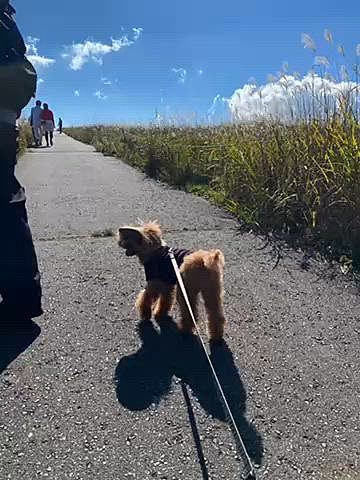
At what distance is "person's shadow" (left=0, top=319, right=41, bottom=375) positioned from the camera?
2.95m

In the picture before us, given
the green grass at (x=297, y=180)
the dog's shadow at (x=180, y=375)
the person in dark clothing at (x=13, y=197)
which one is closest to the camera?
the dog's shadow at (x=180, y=375)

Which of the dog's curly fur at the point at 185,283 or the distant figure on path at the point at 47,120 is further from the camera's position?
the distant figure on path at the point at 47,120

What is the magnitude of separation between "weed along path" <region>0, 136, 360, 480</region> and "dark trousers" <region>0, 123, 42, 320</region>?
26 cm

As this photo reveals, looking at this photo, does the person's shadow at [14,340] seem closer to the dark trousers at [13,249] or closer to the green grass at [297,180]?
the dark trousers at [13,249]

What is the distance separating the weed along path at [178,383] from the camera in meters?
2.12

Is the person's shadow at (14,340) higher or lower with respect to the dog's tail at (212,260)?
lower

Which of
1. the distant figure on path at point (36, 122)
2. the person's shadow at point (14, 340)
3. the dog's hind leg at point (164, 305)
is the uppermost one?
the distant figure on path at point (36, 122)

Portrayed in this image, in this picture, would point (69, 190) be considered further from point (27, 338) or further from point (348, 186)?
point (27, 338)

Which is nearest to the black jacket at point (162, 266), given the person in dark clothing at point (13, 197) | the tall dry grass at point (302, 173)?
the person in dark clothing at point (13, 197)

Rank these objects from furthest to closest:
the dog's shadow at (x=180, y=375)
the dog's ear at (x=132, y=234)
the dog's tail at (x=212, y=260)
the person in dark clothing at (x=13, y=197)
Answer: the dog's ear at (x=132, y=234)
the dog's tail at (x=212, y=260)
the person in dark clothing at (x=13, y=197)
the dog's shadow at (x=180, y=375)

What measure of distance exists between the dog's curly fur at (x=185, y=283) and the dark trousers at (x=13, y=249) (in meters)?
0.60

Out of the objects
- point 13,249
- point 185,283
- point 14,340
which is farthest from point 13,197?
point 185,283

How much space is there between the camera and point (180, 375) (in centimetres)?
281

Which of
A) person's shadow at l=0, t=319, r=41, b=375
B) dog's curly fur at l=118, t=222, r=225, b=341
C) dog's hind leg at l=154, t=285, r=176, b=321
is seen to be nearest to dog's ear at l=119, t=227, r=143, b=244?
dog's curly fur at l=118, t=222, r=225, b=341
